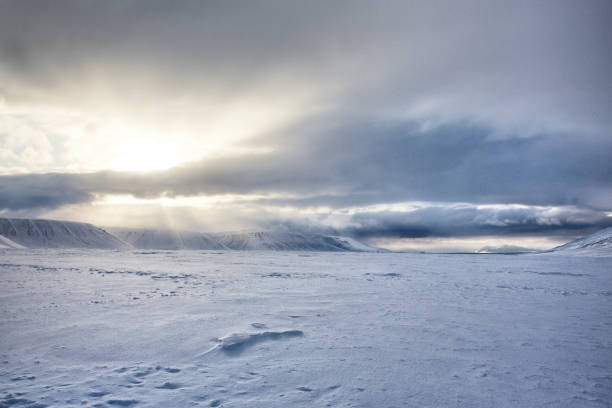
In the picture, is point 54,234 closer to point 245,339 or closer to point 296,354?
point 245,339

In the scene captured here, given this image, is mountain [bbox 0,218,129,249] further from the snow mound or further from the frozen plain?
the snow mound

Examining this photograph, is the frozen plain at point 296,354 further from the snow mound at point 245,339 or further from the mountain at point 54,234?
the mountain at point 54,234

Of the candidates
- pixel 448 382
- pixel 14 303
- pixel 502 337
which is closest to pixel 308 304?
pixel 502 337

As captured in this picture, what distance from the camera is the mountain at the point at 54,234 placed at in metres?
140

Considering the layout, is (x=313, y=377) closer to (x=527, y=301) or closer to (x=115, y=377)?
(x=115, y=377)

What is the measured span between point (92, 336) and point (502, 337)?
27.7ft

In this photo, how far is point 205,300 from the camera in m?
10.8

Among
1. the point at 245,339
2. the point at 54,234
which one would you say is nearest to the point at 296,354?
the point at 245,339

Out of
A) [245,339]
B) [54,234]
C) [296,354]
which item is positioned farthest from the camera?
[54,234]

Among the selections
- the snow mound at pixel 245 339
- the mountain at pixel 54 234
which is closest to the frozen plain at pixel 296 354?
the snow mound at pixel 245 339

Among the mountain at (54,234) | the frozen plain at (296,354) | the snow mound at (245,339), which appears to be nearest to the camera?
the frozen plain at (296,354)

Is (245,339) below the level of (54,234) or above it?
above

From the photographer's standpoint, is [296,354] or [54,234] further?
[54,234]

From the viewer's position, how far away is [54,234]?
489ft
